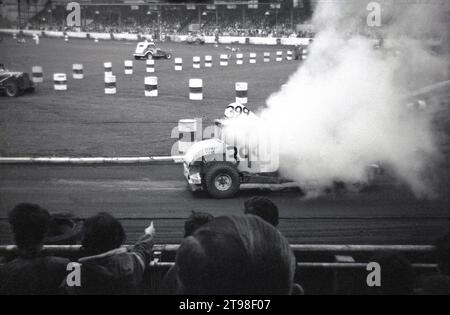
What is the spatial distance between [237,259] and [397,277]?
1.51 meters

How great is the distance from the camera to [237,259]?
1864 mm

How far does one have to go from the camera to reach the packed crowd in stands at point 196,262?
1887mm

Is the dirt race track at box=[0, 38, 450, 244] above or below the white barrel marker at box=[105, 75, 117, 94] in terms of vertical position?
below

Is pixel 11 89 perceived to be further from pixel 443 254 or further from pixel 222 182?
pixel 443 254

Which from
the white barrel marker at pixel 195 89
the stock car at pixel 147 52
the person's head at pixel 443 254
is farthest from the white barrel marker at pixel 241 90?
the stock car at pixel 147 52

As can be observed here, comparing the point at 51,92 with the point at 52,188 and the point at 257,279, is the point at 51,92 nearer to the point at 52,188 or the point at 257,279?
the point at 52,188

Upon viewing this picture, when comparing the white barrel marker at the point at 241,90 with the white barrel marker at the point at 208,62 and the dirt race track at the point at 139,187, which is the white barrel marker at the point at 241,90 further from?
the white barrel marker at the point at 208,62

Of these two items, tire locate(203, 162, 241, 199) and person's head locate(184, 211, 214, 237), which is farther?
tire locate(203, 162, 241, 199)

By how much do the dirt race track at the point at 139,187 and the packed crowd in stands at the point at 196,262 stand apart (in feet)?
10.7

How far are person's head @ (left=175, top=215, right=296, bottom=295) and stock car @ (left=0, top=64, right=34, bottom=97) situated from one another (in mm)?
18987

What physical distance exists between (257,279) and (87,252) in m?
1.63

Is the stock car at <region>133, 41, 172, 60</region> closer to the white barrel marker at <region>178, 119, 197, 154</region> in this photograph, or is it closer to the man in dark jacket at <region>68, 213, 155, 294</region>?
the white barrel marker at <region>178, 119, 197, 154</region>

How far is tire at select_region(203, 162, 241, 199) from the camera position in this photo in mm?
8461

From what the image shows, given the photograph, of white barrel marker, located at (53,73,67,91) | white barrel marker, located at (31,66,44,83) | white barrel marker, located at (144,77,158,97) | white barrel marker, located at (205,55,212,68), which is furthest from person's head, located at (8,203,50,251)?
white barrel marker, located at (205,55,212,68)
